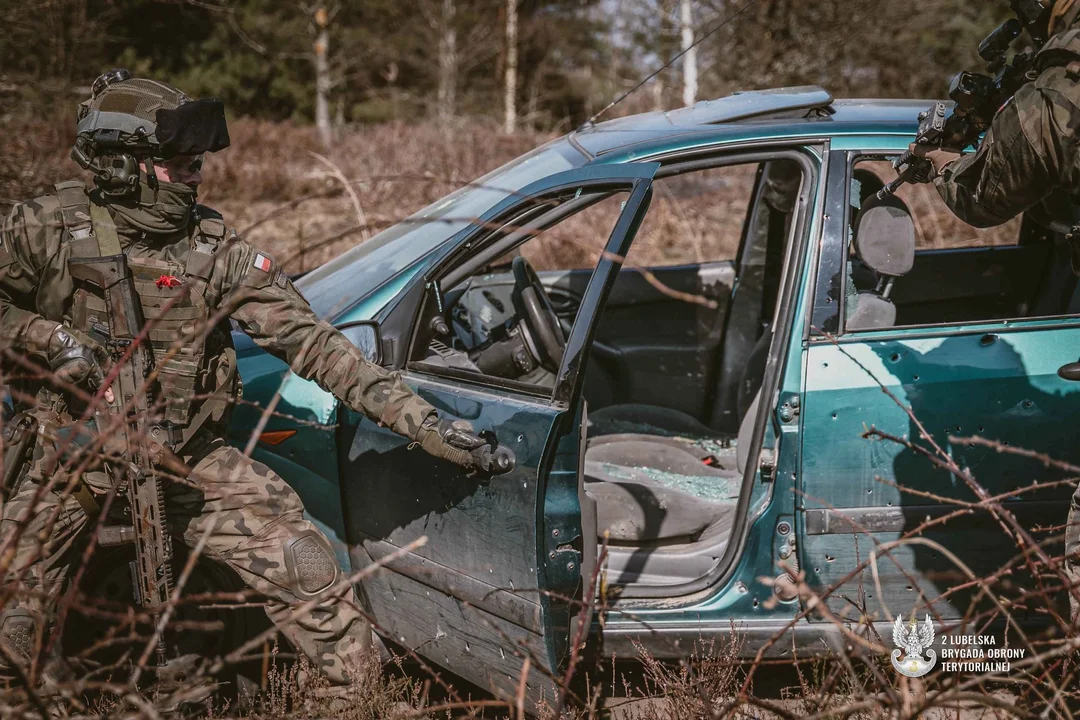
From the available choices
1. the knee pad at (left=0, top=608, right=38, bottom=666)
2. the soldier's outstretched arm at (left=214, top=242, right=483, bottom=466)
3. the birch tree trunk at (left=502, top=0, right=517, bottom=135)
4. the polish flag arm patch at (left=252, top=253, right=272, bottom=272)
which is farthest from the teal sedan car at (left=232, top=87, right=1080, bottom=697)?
the birch tree trunk at (left=502, top=0, right=517, bottom=135)

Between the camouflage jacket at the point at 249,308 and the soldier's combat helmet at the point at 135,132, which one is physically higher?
the soldier's combat helmet at the point at 135,132

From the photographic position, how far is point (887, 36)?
16984mm

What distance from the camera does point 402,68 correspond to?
898 inches

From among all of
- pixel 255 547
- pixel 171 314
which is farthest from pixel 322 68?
pixel 255 547

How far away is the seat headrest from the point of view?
274 centimetres

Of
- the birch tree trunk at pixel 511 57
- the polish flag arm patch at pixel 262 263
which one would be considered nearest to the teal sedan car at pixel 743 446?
the polish flag arm patch at pixel 262 263

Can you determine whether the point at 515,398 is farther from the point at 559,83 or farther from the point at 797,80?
the point at 559,83

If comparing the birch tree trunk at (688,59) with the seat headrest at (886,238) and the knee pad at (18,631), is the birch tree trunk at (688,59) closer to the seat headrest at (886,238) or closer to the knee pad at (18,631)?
the seat headrest at (886,238)

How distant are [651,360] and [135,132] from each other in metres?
2.55

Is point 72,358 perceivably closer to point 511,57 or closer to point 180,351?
point 180,351

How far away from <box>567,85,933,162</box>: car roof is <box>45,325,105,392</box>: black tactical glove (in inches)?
66.6

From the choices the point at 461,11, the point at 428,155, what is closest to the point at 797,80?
the point at 428,155

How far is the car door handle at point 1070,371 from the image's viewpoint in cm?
231

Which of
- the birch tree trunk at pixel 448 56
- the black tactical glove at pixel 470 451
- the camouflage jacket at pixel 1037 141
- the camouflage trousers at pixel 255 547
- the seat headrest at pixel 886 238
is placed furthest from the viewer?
the birch tree trunk at pixel 448 56
